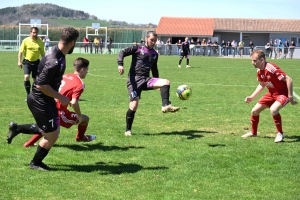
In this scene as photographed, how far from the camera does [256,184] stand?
20.7 feet

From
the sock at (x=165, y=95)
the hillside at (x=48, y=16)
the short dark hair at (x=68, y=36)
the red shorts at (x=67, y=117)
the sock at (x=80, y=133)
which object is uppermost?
the hillside at (x=48, y=16)

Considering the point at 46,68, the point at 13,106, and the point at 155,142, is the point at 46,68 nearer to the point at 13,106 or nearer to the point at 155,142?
the point at 155,142

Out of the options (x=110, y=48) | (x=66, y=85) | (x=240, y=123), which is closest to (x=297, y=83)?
(x=240, y=123)

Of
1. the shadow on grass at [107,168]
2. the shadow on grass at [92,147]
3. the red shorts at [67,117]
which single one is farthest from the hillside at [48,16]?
the shadow on grass at [107,168]

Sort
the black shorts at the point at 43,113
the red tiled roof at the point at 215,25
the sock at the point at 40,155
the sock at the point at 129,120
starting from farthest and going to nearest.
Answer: the red tiled roof at the point at 215,25 → the sock at the point at 129,120 → the sock at the point at 40,155 → the black shorts at the point at 43,113

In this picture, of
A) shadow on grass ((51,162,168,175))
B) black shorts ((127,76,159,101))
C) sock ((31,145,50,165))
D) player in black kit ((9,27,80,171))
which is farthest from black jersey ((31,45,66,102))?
black shorts ((127,76,159,101))

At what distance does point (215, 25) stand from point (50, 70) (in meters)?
65.0

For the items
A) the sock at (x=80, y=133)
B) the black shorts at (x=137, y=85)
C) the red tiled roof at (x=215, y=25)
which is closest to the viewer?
the sock at (x=80, y=133)

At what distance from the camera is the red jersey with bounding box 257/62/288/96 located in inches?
343

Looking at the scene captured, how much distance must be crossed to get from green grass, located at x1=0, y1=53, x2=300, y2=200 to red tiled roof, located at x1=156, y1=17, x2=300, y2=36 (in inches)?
2182

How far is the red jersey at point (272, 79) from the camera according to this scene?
8.72m

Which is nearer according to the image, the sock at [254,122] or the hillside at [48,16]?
the sock at [254,122]

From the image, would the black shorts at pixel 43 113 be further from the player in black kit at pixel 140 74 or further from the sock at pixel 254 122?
the sock at pixel 254 122

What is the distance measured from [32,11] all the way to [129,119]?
135409 mm
